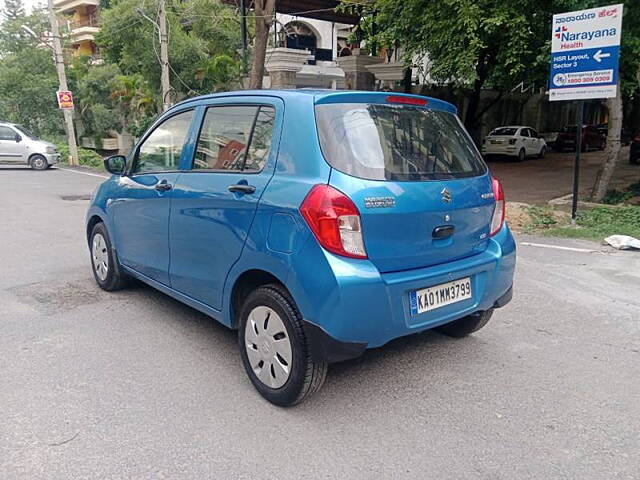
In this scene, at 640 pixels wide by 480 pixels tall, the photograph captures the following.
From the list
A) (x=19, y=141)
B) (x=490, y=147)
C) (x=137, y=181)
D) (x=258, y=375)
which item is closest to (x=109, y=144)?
(x=19, y=141)

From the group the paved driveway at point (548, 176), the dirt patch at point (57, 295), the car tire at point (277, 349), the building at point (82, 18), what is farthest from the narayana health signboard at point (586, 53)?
the building at point (82, 18)

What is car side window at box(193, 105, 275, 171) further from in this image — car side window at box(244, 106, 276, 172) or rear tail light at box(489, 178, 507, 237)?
rear tail light at box(489, 178, 507, 237)

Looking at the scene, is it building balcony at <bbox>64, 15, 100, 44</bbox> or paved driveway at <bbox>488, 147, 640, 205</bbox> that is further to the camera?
building balcony at <bbox>64, 15, 100, 44</bbox>

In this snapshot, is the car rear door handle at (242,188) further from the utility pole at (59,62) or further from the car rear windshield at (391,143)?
the utility pole at (59,62)

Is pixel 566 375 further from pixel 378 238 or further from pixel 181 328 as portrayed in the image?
pixel 181 328

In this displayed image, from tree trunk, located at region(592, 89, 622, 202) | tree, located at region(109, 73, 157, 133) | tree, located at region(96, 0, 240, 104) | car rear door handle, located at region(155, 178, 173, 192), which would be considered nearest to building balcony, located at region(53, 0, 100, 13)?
tree, located at region(96, 0, 240, 104)

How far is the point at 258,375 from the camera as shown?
327cm

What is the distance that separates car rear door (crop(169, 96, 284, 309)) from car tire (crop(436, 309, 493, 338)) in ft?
5.66

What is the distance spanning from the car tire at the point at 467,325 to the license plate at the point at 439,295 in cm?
67

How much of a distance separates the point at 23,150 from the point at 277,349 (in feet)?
63.7

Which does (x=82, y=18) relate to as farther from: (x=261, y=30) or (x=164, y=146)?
(x=164, y=146)

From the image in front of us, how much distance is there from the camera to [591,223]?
27.8 feet

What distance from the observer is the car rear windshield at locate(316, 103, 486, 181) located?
2.97 m

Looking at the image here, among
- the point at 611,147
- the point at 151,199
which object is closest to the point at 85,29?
the point at 611,147
